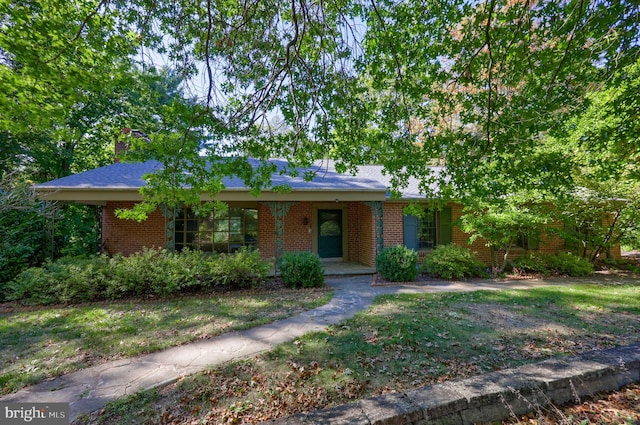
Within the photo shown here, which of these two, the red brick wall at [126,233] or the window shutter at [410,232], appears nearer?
the red brick wall at [126,233]

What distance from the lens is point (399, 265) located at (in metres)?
8.48

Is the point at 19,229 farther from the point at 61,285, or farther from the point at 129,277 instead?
the point at 129,277

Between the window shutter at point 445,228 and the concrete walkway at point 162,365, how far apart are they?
6.53m

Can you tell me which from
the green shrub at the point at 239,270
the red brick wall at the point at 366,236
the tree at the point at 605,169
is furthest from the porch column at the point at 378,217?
the tree at the point at 605,169

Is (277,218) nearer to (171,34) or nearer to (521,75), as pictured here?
(171,34)

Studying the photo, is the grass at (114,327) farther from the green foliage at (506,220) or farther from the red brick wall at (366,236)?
the green foliage at (506,220)

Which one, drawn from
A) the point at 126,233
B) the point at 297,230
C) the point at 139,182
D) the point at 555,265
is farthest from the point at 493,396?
the point at 126,233

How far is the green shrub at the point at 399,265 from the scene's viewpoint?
8477 mm

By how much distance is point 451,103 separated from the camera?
459 cm

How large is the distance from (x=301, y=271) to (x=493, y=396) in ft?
18.3

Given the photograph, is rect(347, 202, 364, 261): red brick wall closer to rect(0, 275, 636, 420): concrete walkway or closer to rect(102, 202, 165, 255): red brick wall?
rect(0, 275, 636, 420): concrete walkway

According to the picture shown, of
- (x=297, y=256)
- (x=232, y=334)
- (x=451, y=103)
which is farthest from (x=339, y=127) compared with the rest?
(x=297, y=256)

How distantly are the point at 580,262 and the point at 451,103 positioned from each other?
9078 mm

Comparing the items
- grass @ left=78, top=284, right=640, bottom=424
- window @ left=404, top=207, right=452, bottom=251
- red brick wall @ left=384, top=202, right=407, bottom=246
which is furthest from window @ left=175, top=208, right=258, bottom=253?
window @ left=404, top=207, right=452, bottom=251
